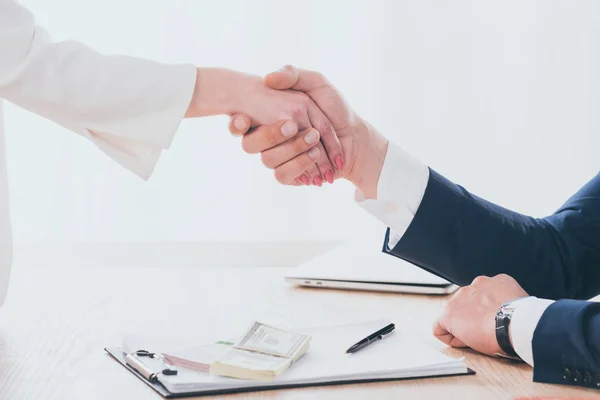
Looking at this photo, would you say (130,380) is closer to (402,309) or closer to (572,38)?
(402,309)

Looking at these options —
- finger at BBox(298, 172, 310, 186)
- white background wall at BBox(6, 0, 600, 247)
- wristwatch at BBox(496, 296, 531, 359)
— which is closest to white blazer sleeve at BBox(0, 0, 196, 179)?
finger at BBox(298, 172, 310, 186)

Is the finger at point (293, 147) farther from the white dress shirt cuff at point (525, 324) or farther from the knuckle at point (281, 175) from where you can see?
the white dress shirt cuff at point (525, 324)

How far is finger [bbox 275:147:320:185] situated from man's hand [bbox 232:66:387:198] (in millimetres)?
14

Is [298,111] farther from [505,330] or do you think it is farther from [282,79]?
[505,330]

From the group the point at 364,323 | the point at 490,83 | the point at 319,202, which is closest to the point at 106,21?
the point at 319,202

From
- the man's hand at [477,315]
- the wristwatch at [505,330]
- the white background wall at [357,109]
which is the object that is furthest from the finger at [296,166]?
A: the white background wall at [357,109]

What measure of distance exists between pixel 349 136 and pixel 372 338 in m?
0.56

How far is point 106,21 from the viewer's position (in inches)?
105

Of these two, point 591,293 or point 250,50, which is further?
point 250,50

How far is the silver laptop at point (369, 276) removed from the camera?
59.2 inches

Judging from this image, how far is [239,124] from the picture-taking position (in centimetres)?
148

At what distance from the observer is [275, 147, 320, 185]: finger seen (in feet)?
5.04

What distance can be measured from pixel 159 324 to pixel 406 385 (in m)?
0.48

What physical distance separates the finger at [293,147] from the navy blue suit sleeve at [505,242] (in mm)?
241
